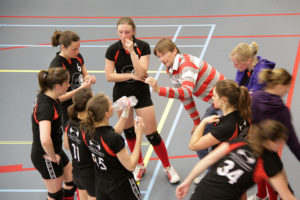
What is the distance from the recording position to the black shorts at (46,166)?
14.8 feet

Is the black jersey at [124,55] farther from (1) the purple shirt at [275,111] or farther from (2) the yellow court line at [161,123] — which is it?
(1) the purple shirt at [275,111]

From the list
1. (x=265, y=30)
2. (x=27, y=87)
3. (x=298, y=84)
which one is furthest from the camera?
(x=265, y=30)

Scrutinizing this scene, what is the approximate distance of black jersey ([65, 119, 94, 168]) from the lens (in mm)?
4035

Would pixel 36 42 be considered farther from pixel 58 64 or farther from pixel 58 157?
pixel 58 157

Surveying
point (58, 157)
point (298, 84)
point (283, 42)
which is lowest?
point (58, 157)

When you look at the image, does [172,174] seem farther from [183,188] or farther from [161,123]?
[183,188]

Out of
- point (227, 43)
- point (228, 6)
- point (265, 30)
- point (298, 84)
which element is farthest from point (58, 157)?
point (228, 6)

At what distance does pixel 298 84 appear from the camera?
7.74 m

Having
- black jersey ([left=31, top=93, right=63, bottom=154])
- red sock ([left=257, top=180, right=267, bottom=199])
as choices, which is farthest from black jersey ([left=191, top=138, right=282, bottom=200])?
black jersey ([left=31, top=93, right=63, bottom=154])

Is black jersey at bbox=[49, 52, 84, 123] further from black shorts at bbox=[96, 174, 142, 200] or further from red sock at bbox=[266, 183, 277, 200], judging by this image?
red sock at bbox=[266, 183, 277, 200]

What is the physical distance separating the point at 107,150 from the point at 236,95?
1.47 meters

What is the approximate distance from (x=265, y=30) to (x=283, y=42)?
1013mm

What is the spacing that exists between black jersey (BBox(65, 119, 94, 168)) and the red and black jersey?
1360mm

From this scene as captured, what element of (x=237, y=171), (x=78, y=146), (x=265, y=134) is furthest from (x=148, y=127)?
(x=265, y=134)
